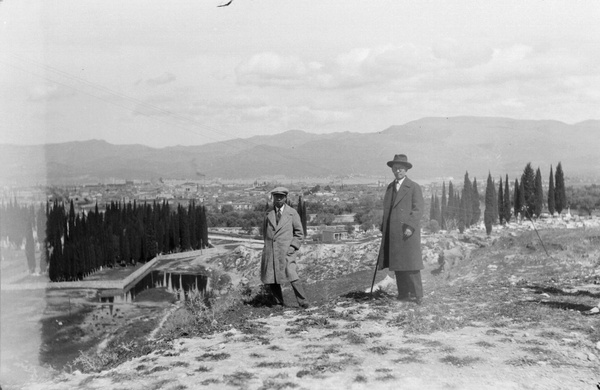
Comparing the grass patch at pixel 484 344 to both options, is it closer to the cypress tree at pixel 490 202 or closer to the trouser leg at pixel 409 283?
the trouser leg at pixel 409 283

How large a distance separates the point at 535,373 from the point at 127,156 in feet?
305

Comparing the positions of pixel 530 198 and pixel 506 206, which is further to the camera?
pixel 506 206

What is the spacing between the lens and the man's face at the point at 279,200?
9.38 metres

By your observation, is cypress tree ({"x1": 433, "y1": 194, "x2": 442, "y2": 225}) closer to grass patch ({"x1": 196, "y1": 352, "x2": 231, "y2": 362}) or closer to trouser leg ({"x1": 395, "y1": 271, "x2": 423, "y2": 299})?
trouser leg ({"x1": 395, "y1": 271, "x2": 423, "y2": 299})

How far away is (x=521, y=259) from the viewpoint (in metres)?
14.0

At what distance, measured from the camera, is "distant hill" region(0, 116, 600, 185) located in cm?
2434

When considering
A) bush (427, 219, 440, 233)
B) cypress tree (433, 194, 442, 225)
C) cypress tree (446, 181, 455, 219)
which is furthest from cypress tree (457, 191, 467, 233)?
bush (427, 219, 440, 233)

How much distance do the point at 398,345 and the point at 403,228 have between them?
2.55 meters

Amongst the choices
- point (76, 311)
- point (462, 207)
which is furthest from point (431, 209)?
point (76, 311)

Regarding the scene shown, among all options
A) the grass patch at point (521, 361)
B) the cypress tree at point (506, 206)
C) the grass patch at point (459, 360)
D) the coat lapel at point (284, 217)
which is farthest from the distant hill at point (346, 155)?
the grass patch at point (521, 361)

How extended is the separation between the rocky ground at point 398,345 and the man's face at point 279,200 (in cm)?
176

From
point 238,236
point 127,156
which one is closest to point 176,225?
point 238,236

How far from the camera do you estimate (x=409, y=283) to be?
907 centimetres

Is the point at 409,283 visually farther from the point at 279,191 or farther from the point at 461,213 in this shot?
the point at 461,213
